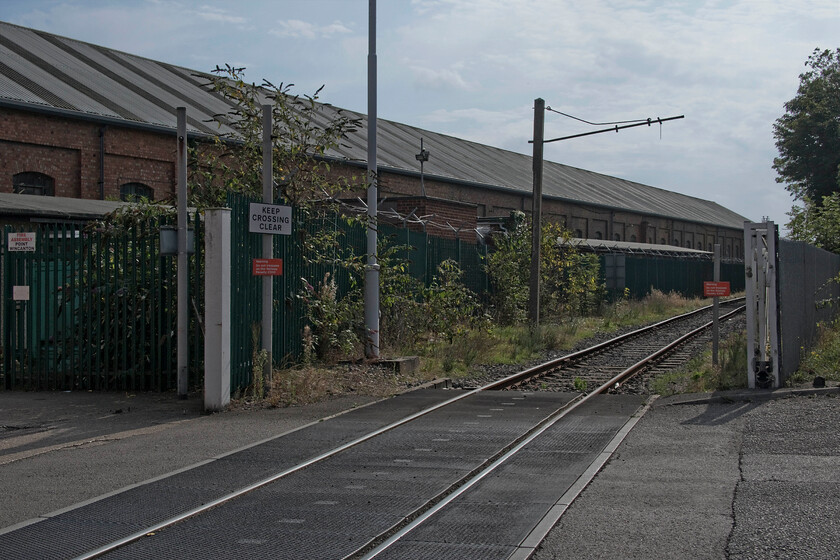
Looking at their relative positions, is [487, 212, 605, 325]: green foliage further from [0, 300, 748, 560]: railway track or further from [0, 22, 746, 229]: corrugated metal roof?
[0, 300, 748, 560]: railway track

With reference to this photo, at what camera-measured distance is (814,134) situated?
60344mm

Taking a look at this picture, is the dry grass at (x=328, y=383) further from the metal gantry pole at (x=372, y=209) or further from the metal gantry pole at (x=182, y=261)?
the metal gantry pole at (x=182, y=261)

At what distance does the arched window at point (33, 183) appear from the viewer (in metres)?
24.5

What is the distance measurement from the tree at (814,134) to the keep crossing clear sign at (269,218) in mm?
54249

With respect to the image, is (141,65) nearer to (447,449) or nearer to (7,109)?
(7,109)

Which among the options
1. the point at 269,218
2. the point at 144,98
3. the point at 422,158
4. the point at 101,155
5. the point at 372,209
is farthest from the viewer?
the point at 422,158

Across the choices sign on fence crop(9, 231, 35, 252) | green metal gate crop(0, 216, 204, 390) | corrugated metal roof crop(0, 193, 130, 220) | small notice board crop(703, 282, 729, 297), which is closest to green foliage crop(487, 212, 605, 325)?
small notice board crop(703, 282, 729, 297)

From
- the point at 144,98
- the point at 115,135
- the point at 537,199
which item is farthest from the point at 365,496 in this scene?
the point at 144,98

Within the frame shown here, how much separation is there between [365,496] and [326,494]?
30 cm

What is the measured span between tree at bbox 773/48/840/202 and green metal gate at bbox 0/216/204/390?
54.9 m

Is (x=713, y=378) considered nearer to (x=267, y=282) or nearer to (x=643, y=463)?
(x=643, y=463)

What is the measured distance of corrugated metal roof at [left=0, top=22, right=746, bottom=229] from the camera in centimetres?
2583

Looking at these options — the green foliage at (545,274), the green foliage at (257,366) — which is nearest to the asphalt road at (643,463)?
the green foliage at (257,366)

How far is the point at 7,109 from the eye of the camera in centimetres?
2389
